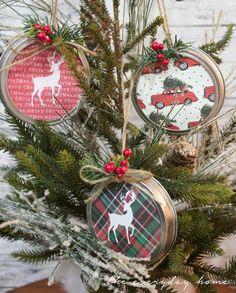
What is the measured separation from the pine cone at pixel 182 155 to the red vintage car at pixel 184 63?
5.1 inches

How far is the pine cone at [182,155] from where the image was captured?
33.6 inches

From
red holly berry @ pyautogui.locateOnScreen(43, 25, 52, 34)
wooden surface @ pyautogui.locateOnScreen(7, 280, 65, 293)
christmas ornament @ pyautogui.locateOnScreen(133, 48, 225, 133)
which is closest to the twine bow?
christmas ornament @ pyautogui.locateOnScreen(133, 48, 225, 133)

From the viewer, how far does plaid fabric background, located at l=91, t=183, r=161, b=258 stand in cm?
71

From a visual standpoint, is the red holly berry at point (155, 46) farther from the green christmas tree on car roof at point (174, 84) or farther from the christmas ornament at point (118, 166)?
the christmas ornament at point (118, 166)

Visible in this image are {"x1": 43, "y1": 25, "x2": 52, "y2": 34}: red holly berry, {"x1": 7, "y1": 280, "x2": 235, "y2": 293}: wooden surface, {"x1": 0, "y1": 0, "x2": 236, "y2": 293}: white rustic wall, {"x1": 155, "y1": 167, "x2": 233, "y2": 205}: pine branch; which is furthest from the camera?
{"x1": 0, "y1": 0, "x2": 236, "y2": 293}: white rustic wall

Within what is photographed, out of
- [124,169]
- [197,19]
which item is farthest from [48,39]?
[197,19]

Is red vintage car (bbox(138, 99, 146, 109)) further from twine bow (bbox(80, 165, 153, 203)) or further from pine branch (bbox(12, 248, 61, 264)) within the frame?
pine branch (bbox(12, 248, 61, 264))

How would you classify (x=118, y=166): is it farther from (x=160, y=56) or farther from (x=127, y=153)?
(x=160, y=56)

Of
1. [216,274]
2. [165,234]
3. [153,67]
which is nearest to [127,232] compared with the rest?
[165,234]

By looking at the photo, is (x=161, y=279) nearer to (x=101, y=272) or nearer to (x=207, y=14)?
(x=101, y=272)

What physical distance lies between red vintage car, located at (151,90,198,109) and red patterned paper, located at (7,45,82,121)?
0.13 meters

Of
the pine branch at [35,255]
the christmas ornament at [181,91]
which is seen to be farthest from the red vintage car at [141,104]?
the pine branch at [35,255]

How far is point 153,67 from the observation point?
2.72 ft

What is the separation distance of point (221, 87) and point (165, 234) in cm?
27
